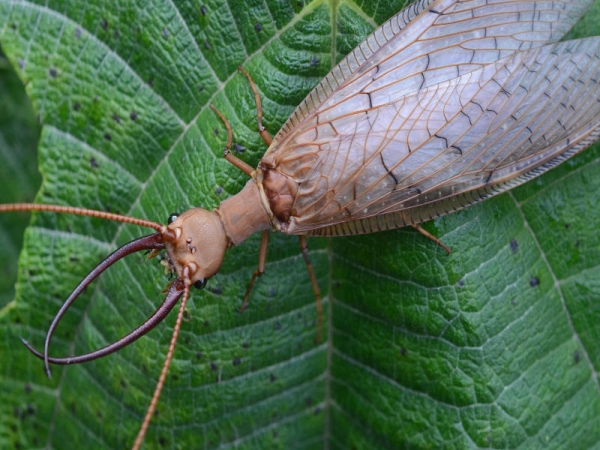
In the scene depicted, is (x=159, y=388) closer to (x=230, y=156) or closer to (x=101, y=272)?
(x=101, y=272)

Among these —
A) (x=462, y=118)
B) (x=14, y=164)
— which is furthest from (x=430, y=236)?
(x=14, y=164)

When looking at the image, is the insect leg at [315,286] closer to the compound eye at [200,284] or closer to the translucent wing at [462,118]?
the translucent wing at [462,118]

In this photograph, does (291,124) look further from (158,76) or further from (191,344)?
(191,344)

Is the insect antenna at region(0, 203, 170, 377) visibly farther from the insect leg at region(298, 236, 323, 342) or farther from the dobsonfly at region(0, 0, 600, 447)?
the insect leg at region(298, 236, 323, 342)

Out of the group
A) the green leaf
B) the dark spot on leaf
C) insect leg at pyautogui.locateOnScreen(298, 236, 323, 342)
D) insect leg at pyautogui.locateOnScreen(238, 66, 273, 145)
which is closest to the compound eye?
the dark spot on leaf

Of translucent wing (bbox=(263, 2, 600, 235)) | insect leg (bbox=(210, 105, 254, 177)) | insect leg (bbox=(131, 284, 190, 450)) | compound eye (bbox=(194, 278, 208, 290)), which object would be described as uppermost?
insect leg (bbox=(210, 105, 254, 177))

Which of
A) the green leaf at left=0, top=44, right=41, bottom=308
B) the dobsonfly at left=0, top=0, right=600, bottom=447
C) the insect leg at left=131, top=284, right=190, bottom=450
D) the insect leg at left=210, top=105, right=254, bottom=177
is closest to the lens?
the insect leg at left=131, top=284, right=190, bottom=450

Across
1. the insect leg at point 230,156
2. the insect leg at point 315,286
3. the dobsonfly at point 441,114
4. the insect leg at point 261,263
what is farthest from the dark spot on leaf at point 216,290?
the insect leg at point 230,156

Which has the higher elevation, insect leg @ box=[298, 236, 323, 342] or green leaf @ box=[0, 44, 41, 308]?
green leaf @ box=[0, 44, 41, 308]

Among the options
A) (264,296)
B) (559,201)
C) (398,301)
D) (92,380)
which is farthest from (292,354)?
(559,201)

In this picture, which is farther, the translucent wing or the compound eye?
the compound eye
